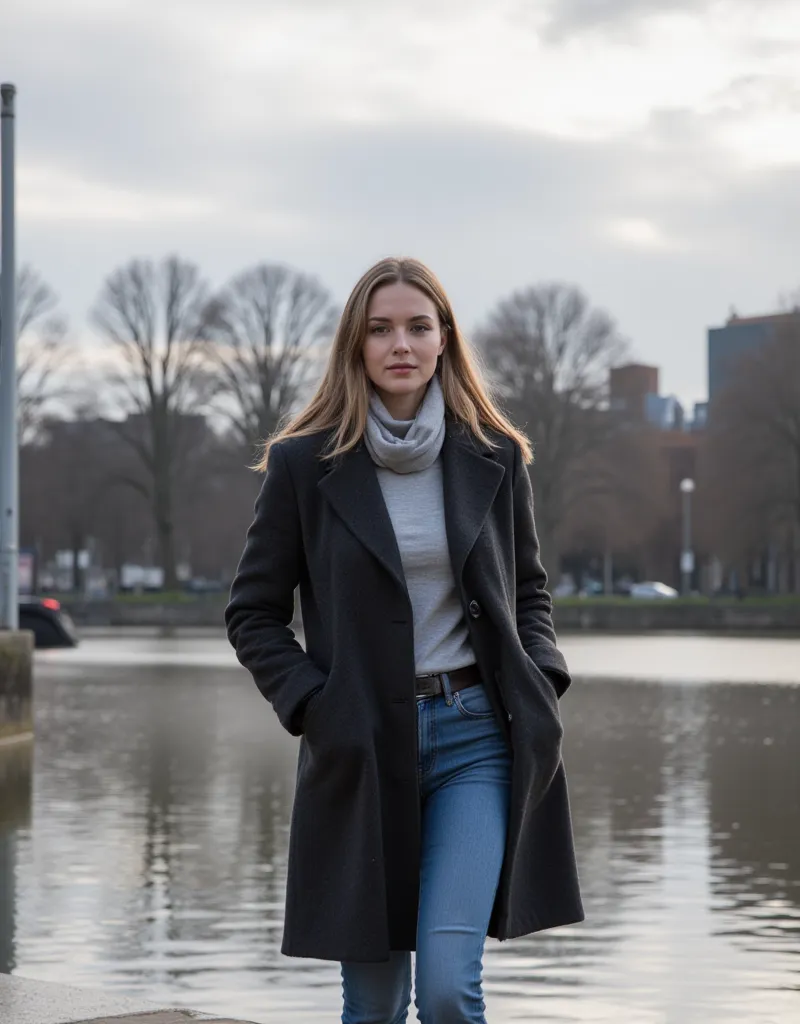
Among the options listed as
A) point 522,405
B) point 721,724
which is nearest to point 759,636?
point 522,405

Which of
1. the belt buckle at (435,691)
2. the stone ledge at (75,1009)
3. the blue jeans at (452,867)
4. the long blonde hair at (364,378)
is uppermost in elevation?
the long blonde hair at (364,378)

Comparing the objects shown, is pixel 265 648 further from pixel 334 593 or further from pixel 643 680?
pixel 643 680

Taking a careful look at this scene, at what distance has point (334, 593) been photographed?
3.67 meters

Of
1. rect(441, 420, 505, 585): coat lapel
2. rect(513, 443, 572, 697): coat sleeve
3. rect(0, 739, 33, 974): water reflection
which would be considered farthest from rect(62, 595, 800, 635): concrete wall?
rect(441, 420, 505, 585): coat lapel

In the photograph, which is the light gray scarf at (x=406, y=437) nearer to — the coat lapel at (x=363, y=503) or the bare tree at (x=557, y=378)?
the coat lapel at (x=363, y=503)

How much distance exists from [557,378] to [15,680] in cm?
5206

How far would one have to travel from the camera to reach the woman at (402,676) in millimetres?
3594

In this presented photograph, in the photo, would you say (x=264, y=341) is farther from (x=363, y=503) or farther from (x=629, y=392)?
(x=363, y=503)

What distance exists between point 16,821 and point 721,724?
28.6 ft

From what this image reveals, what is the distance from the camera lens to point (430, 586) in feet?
12.2

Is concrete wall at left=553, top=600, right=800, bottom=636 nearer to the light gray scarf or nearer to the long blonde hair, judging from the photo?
the long blonde hair

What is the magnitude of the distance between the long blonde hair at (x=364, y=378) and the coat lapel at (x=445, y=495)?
2.1 inches

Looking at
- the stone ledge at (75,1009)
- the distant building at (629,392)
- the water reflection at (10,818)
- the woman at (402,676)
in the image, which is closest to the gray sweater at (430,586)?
the woman at (402,676)

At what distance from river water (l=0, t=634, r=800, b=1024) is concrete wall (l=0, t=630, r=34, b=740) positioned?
0.25 metres
